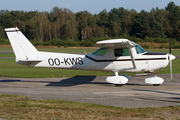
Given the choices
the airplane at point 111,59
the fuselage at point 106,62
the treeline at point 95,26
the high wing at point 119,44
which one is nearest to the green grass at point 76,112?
the high wing at point 119,44

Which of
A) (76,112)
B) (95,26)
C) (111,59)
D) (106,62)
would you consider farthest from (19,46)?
(95,26)

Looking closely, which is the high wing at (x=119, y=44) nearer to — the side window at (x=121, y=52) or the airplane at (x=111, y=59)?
the airplane at (x=111, y=59)

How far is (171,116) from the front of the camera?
548 centimetres

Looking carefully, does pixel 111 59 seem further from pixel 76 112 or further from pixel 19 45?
pixel 76 112

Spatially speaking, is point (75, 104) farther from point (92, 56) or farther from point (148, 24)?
point (148, 24)

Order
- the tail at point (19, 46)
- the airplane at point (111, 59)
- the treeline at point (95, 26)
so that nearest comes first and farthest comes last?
the airplane at point (111, 59) → the tail at point (19, 46) → the treeline at point (95, 26)

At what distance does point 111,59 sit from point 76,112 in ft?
18.8

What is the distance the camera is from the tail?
11.7m

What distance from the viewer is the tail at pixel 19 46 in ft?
38.3

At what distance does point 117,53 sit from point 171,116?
6022mm

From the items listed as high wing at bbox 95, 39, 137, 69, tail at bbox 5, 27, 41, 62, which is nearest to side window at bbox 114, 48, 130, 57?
high wing at bbox 95, 39, 137, 69

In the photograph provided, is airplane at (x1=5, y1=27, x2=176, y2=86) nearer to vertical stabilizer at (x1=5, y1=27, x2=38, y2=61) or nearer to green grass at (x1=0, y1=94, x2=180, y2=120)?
vertical stabilizer at (x1=5, y1=27, x2=38, y2=61)

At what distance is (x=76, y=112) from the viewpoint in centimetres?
589

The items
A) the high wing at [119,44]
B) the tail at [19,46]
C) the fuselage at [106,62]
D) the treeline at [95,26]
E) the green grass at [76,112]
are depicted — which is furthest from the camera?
the treeline at [95,26]
